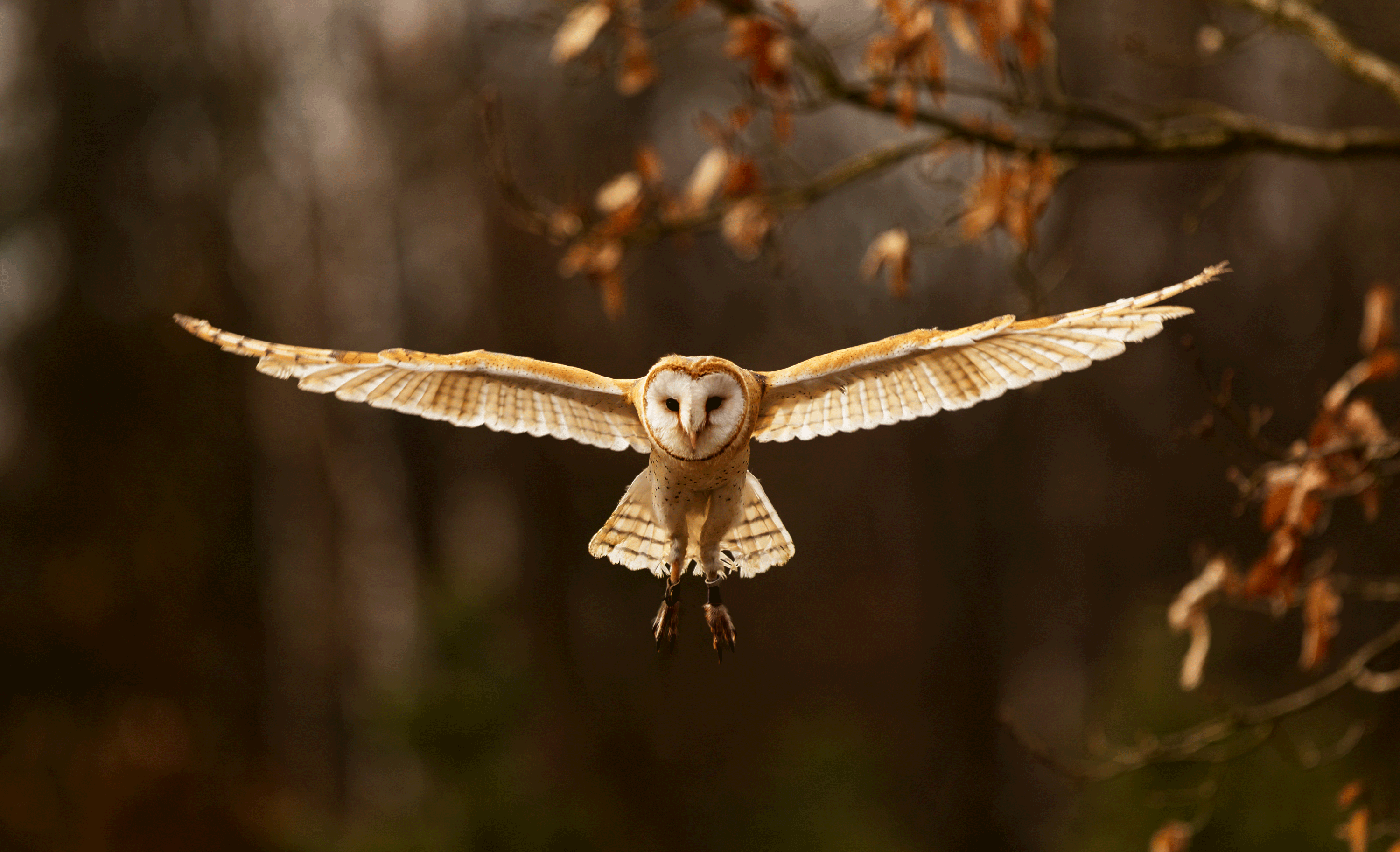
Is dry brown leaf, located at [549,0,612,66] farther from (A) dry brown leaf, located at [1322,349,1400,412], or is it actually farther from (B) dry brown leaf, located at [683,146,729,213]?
(A) dry brown leaf, located at [1322,349,1400,412]

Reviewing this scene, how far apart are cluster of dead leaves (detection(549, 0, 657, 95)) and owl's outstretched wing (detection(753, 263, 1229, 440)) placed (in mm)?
2071

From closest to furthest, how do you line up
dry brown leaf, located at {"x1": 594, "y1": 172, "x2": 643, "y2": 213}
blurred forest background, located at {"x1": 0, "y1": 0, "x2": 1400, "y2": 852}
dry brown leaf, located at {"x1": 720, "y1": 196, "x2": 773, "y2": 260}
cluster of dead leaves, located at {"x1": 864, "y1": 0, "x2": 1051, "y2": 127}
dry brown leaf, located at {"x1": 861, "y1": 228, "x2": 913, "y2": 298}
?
cluster of dead leaves, located at {"x1": 864, "y1": 0, "x2": 1051, "y2": 127}, dry brown leaf, located at {"x1": 861, "y1": 228, "x2": 913, "y2": 298}, dry brown leaf, located at {"x1": 594, "y1": 172, "x2": 643, "y2": 213}, dry brown leaf, located at {"x1": 720, "y1": 196, "x2": 773, "y2": 260}, blurred forest background, located at {"x1": 0, "y1": 0, "x2": 1400, "y2": 852}

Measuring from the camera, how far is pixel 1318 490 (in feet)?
9.48

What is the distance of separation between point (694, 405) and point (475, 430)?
14589 mm

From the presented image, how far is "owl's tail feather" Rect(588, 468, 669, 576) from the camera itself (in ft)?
4.30

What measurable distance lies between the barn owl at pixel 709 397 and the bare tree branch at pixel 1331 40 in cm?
313

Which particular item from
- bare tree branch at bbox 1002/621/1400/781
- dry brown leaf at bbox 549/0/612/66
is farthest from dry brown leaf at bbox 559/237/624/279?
bare tree branch at bbox 1002/621/1400/781

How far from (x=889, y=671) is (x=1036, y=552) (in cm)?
344

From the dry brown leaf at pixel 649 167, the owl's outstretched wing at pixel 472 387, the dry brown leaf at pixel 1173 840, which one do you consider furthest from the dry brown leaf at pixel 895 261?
the owl's outstretched wing at pixel 472 387

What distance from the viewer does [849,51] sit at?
1053 cm

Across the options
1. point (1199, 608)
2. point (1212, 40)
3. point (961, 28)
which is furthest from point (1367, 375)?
point (1212, 40)

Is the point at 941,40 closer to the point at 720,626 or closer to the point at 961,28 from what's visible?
the point at 961,28

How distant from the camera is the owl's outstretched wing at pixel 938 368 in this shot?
102cm

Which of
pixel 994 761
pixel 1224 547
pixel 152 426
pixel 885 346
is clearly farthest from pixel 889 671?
pixel 885 346
